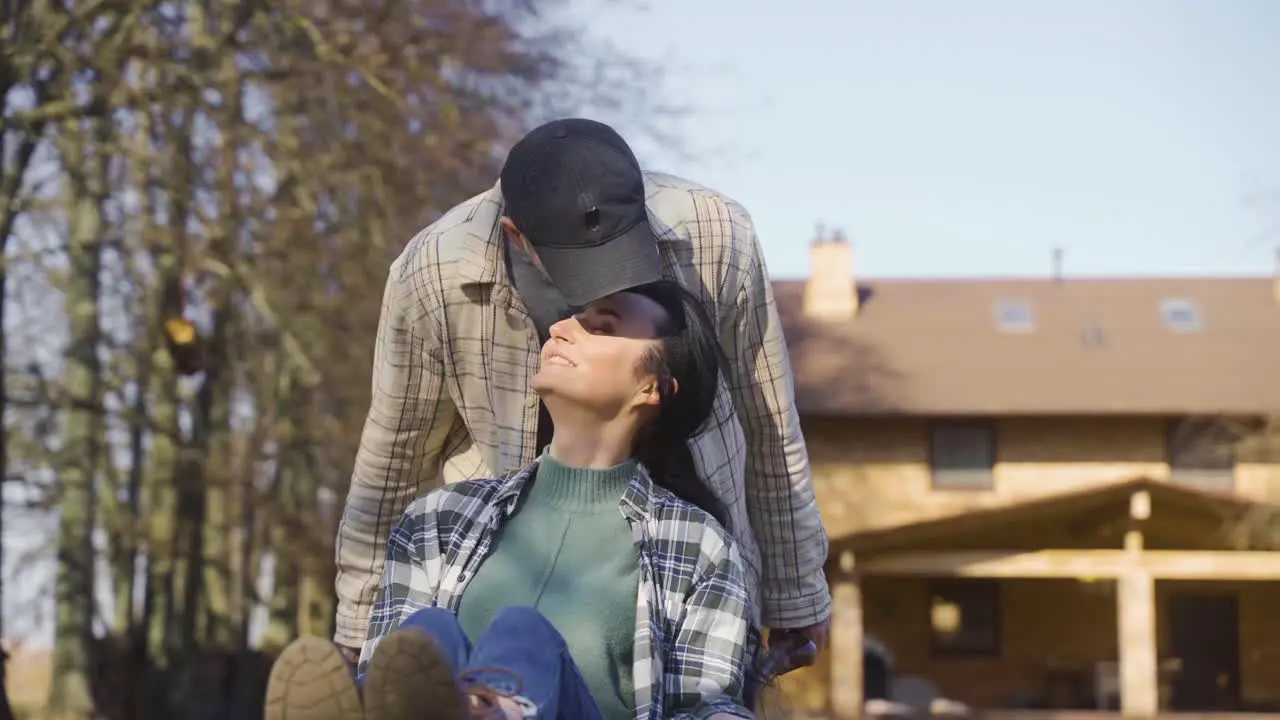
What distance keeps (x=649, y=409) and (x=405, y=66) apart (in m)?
10.1

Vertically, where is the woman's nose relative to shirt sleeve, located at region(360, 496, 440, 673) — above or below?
above

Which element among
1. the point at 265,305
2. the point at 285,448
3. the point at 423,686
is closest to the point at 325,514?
the point at 285,448

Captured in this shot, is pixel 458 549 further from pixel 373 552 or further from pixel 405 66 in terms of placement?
pixel 405 66

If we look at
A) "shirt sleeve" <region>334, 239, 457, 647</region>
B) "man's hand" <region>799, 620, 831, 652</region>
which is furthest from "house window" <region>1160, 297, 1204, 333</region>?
"shirt sleeve" <region>334, 239, 457, 647</region>

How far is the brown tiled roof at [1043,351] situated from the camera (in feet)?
90.7

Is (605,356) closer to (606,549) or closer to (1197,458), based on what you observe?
(606,549)

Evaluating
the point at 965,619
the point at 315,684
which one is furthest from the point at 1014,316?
the point at 315,684

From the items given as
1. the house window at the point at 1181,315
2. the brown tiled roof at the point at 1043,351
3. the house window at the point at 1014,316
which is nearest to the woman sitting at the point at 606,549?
the brown tiled roof at the point at 1043,351

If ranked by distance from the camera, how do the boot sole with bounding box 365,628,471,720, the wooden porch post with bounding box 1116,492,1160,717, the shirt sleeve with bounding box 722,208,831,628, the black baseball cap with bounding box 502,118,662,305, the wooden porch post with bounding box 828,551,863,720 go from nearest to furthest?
the boot sole with bounding box 365,628,471,720
the black baseball cap with bounding box 502,118,662,305
the shirt sleeve with bounding box 722,208,831,628
the wooden porch post with bounding box 828,551,863,720
the wooden porch post with bounding box 1116,492,1160,717

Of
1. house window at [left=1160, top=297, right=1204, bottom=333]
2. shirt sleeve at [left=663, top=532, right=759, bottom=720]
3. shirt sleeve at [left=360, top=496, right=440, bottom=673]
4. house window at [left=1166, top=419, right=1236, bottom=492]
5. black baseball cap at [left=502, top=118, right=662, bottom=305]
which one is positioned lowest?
house window at [left=1166, top=419, right=1236, bottom=492]

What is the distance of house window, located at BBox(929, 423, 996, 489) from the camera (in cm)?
2814

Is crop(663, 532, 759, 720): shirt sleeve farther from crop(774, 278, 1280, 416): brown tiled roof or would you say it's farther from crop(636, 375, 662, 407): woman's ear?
crop(774, 278, 1280, 416): brown tiled roof

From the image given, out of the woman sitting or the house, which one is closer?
the woman sitting

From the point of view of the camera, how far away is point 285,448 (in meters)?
15.0
